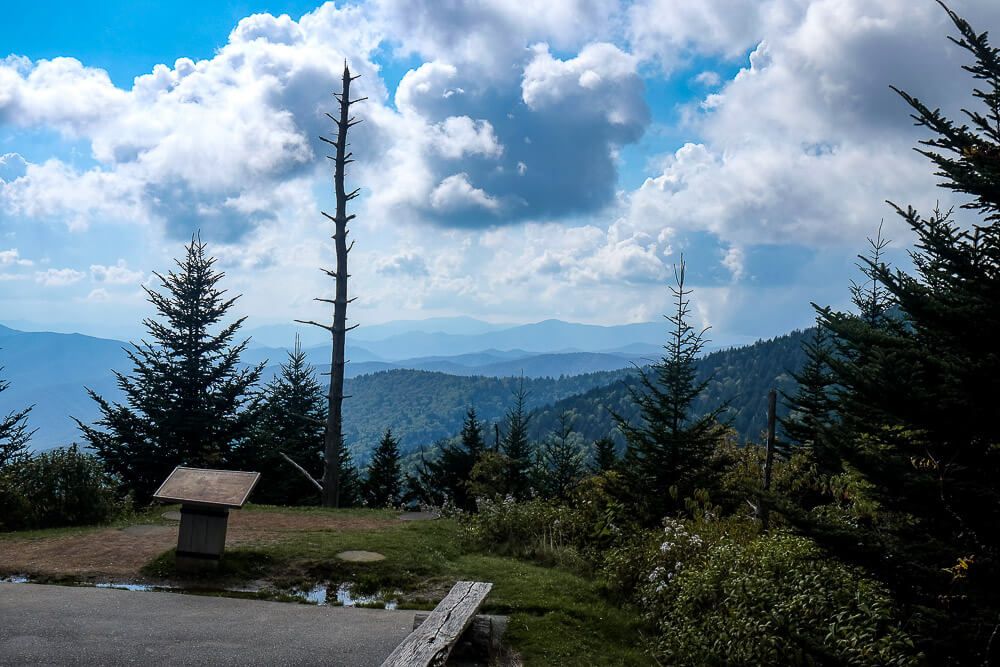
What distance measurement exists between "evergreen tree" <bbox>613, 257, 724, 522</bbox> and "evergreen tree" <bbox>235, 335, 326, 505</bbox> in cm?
1482

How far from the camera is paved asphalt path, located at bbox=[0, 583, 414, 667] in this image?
668 cm

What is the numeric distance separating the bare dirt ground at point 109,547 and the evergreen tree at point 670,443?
636cm

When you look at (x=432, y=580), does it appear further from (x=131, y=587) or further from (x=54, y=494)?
(x=54, y=494)

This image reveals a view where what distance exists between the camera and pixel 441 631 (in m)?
6.61

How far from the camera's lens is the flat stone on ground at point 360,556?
1087 centimetres

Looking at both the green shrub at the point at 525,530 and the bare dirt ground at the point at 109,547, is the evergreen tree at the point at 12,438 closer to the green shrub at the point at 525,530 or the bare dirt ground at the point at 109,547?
the bare dirt ground at the point at 109,547

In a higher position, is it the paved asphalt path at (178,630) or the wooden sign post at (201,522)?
the wooden sign post at (201,522)

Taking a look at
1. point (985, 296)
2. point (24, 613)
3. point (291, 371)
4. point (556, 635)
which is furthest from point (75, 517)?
point (291, 371)

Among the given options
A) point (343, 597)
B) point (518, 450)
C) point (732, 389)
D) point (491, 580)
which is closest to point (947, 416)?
point (491, 580)

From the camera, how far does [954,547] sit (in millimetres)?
4918

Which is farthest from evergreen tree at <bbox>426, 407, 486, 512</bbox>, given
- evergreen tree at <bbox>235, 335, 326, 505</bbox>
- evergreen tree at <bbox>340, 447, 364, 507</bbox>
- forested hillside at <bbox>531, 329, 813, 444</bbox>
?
forested hillside at <bbox>531, 329, 813, 444</bbox>

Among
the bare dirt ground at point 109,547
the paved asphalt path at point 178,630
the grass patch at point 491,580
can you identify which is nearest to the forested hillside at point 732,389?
the bare dirt ground at point 109,547

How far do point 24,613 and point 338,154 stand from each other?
15733 mm

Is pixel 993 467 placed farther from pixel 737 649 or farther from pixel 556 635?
pixel 556 635
